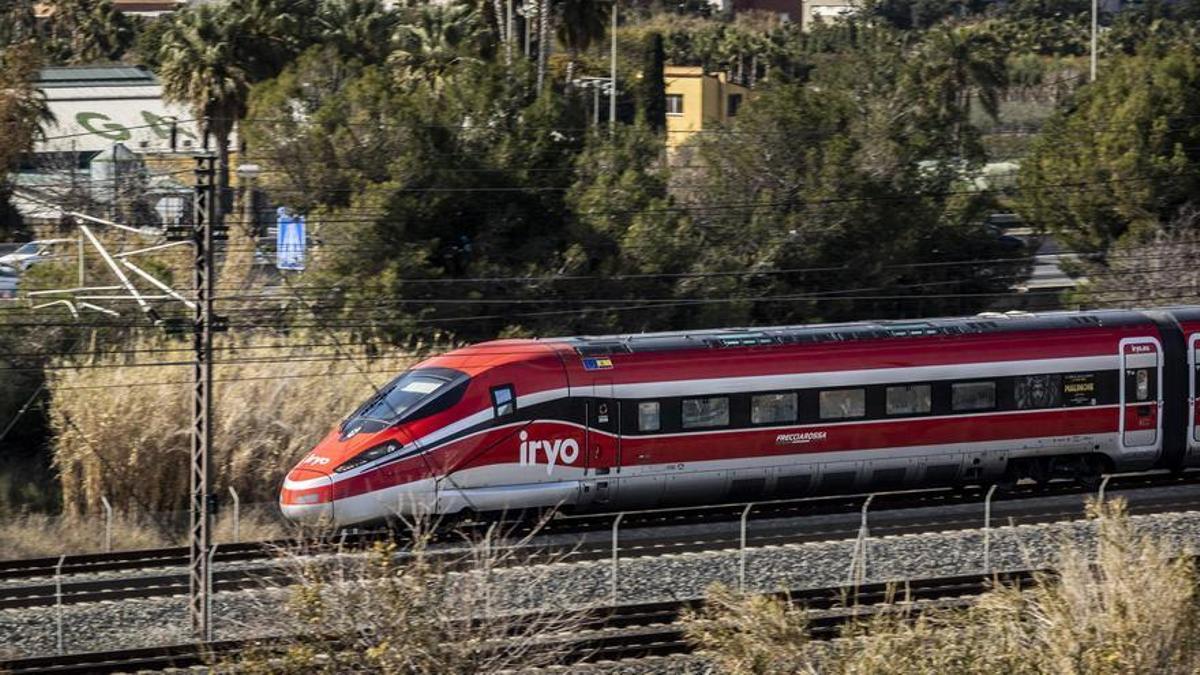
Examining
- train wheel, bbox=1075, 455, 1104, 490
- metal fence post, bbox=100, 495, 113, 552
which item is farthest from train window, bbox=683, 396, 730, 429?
metal fence post, bbox=100, 495, 113, 552

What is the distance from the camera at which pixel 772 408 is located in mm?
23016

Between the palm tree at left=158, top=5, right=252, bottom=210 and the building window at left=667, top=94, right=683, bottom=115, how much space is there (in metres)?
25.9

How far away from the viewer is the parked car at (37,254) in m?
31.7

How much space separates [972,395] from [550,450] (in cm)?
662

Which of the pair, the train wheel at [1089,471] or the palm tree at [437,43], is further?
the palm tree at [437,43]

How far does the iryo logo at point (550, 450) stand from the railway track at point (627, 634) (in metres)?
3.17

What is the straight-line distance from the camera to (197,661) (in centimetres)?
1714

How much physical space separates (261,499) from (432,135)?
9843mm

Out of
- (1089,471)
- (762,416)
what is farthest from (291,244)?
(1089,471)

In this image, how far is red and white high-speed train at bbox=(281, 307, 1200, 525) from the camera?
21.2 meters

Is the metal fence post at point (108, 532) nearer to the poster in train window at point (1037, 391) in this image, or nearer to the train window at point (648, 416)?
the train window at point (648, 416)

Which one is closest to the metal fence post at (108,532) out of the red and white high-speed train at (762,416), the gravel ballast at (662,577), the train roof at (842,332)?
the red and white high-speed train at (762,416)

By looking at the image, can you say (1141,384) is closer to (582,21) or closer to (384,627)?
(384,627)

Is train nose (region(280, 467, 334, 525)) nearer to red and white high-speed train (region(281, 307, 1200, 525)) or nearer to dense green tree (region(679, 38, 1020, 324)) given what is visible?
red and white high-speed train (region(281, 307, 1200, 525))
